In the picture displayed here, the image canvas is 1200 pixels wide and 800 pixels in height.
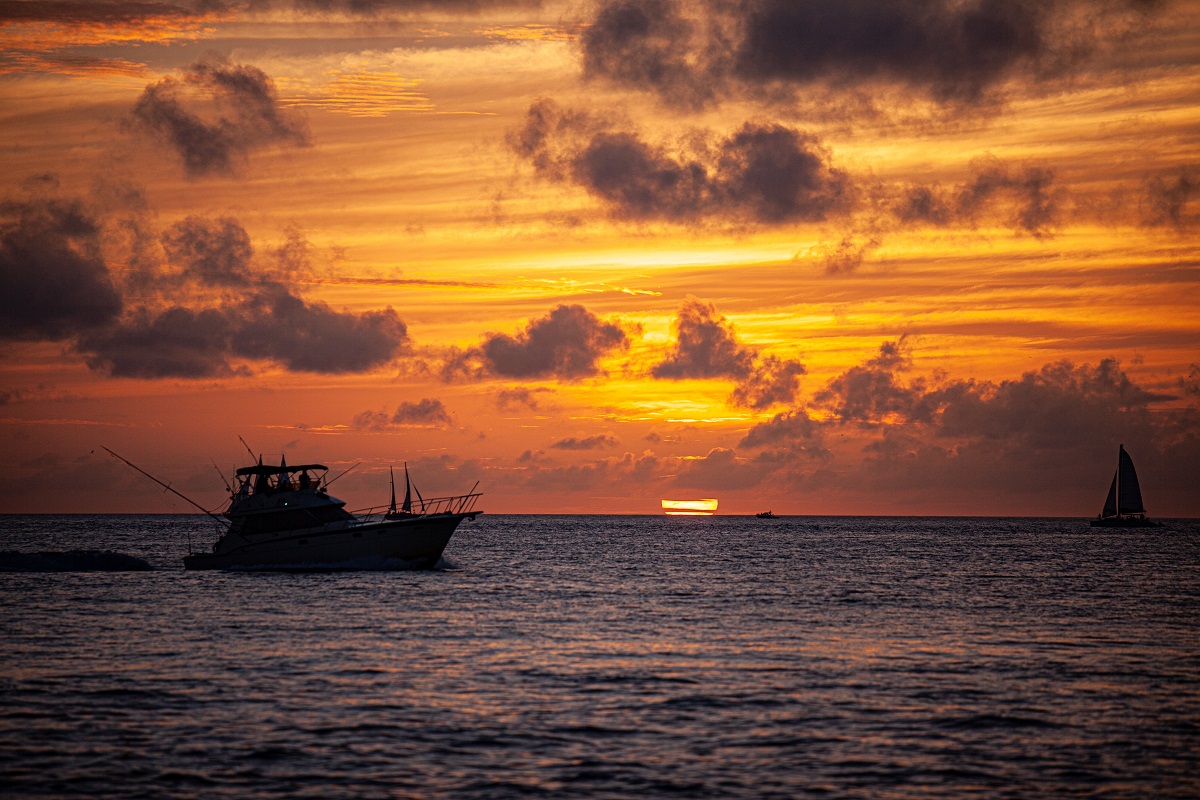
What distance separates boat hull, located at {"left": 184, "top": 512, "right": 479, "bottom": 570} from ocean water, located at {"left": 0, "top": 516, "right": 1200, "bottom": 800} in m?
6.74

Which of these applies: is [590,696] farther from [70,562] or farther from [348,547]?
[70,562]

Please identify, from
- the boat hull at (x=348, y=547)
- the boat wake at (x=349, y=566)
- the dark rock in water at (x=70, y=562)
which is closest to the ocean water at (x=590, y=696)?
the boat hull at (x=348, y=547)

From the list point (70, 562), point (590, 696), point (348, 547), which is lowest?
point (70, 562)

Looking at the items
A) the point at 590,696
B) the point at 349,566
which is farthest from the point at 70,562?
the point at 590,696

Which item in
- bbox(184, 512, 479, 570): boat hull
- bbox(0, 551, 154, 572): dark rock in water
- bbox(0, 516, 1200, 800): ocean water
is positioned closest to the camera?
bbox(0, 516, 1200, 800): ocean water

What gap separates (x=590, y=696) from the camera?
31.2 meters

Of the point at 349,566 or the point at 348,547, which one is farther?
the point at 349,566

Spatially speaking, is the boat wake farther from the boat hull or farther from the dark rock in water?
the dark rock in water

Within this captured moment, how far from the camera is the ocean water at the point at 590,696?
2262cm

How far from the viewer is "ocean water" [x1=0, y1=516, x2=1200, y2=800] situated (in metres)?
22.6

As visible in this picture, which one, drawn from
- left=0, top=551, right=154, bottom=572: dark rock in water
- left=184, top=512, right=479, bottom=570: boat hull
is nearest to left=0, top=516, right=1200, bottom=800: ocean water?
left=184, top=512, right=479, bottom=570: boat hull

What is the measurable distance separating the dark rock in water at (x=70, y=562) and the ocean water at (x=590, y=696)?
2536 centimetres

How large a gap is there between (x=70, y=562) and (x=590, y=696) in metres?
72.1

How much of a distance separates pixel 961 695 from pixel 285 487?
4958 centimetres
